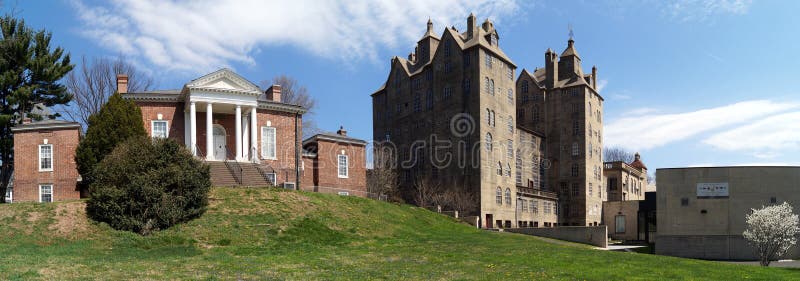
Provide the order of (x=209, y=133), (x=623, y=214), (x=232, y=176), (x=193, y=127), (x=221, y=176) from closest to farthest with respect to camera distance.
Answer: (x=221, y=176) → (x=232, y=176) → (x=193, y=127) → (x=209, y=133) → (x=623, y=214)

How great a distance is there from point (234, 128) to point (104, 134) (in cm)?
907

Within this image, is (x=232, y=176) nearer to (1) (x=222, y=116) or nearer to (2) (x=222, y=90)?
(2) (x=222, y=90)

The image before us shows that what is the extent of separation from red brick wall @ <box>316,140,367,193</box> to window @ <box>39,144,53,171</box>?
53.7 ft

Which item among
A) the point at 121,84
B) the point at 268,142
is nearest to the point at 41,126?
the point at 121,84

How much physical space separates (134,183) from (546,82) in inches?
2311

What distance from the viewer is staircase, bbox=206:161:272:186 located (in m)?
33.4

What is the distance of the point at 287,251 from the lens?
22.4 m

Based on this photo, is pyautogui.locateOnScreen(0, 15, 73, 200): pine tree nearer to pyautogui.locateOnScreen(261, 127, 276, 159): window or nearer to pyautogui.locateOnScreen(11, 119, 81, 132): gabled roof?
pyautogui.locateOnScreen(11, 119, 81, 132): gabled roof

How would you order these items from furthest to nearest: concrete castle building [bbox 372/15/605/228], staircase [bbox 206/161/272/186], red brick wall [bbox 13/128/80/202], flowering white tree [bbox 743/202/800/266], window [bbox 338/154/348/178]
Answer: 1. concrete castle building [bbox 372/15/605/228]
2. window [bbox 338/154/348/178]
3. red brick wall [bbox 13/128/80/202]
4. staircase [bbox 206/161/272/186]
5. flowering white tree [bbox 743/202/800/266]

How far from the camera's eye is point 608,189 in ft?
265

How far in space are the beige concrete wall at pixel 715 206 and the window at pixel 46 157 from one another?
39.2 m

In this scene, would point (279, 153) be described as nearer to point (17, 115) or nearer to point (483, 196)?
point (17, 115)

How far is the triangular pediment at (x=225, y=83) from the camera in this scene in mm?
36312

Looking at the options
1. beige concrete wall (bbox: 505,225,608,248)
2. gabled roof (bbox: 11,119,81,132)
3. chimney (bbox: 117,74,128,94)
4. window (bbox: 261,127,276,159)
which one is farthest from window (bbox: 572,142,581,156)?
gabled roof (bbox: 11,119,81,132)
